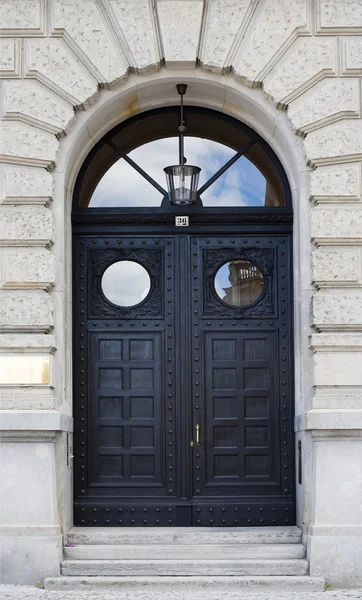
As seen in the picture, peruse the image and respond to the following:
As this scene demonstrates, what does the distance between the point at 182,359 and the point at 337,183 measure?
2.51 metres

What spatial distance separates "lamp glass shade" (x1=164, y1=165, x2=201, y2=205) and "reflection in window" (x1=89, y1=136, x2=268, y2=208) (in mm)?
296

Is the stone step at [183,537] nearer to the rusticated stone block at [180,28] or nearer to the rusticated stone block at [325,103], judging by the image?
the rusticated stone block at [325,103]

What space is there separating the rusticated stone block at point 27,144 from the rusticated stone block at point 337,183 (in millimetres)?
2722

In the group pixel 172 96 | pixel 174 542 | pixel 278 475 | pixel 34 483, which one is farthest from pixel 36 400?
pixel 172 96

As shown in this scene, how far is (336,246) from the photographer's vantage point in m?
11.0

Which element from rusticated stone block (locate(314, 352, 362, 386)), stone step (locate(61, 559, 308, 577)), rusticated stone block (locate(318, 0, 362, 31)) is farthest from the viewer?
rusticated stone block (locate(318, 0, 362, 31))

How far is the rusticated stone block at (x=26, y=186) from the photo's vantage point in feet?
36.4

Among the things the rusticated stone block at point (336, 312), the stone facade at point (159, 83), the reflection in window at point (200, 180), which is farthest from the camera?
the reflection in window at point (200, 180)

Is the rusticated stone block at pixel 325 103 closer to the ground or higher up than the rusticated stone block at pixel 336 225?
higher up

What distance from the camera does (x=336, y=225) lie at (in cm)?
1103

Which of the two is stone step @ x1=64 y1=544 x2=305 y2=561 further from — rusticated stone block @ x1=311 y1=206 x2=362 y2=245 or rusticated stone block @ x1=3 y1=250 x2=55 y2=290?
rusticated stone block @ x1=311 y1=206 x2=362 y2=245

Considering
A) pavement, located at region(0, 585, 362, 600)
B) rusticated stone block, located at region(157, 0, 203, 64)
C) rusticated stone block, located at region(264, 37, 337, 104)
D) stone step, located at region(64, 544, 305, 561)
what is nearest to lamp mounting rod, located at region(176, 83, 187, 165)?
rusticated stone block, located at region(157, 0, 203, 64)

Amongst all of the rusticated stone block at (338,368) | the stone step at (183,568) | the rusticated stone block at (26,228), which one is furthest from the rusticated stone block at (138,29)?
the stone step at (183,568)

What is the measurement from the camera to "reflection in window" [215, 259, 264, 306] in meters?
11.9
